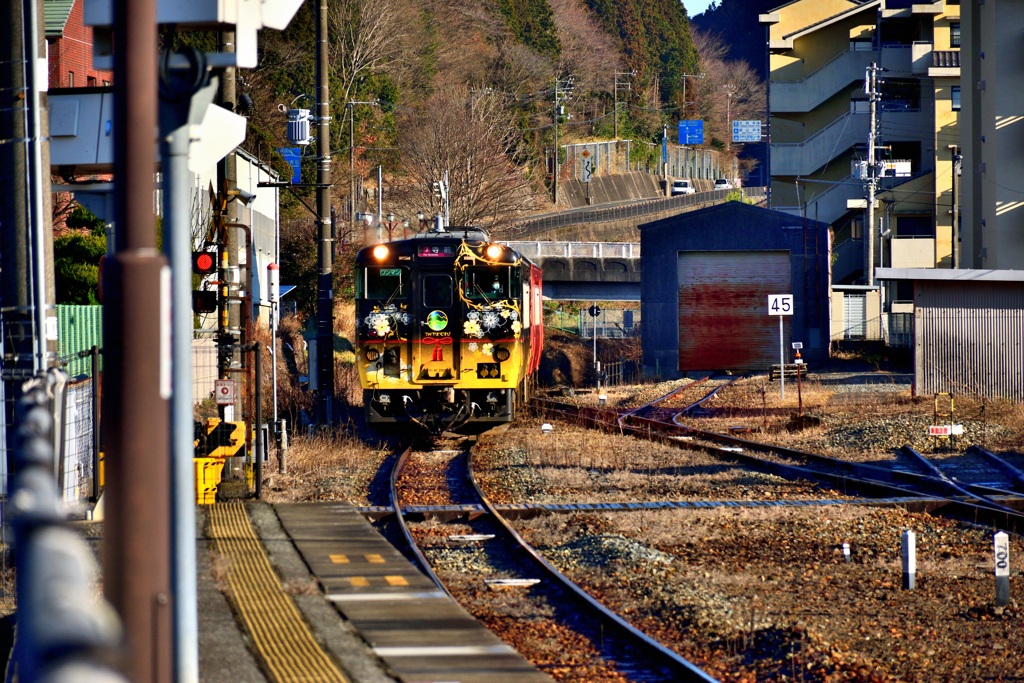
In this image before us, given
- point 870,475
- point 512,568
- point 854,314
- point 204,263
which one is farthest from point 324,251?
point 854,314

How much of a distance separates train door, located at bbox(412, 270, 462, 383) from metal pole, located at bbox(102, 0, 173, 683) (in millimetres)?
12653

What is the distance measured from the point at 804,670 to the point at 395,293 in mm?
10914

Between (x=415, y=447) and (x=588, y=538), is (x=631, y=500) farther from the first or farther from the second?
(x=415, y=447)

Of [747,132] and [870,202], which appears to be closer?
[870,202]

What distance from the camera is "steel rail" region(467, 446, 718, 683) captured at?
21.2ft

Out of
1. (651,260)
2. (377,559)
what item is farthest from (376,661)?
(651,260)

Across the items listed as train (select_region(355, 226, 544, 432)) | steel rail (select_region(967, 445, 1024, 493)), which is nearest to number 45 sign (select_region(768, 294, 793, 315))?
steel rail (select_region(967, 445, 1024, 493))

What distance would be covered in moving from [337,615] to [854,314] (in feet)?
130

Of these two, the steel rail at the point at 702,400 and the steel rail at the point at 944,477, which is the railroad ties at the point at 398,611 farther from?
the steel rail at the point at 702,400

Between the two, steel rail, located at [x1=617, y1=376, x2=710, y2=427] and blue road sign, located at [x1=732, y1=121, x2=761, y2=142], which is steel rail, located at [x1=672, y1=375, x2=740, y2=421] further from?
blue road sign, located at [x1=732, y1=121, x2=761, y2=142]

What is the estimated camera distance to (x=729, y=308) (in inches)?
1375

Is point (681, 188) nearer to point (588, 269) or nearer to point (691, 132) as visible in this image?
point (691, 132)

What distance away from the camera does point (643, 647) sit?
7066 mm

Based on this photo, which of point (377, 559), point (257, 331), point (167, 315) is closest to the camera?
point (167, 315)
